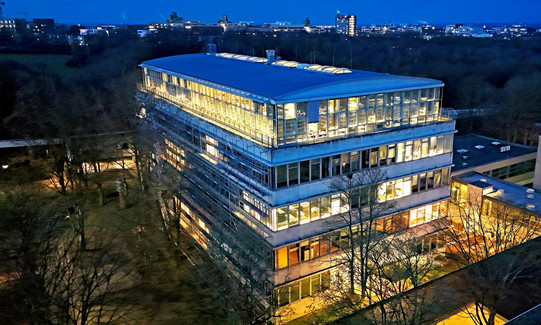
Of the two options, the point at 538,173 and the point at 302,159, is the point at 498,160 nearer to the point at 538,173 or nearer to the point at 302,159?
the point at 538,173

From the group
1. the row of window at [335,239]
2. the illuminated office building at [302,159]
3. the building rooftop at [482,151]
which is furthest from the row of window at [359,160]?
the building rooftop at [482,151]

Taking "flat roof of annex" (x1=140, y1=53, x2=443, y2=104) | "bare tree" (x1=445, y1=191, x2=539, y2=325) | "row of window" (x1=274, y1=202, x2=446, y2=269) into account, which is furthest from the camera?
"row of window" (x1=274, y1=202, x2=446, y2=269)

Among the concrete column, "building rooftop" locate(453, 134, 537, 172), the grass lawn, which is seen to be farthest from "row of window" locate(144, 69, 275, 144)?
the grass lawn

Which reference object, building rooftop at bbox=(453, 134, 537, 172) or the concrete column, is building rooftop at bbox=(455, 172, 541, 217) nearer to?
building rooftop at bbox=(453, 134, 537, 172)

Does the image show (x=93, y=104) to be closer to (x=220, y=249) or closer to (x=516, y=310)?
(x=220, y=249)

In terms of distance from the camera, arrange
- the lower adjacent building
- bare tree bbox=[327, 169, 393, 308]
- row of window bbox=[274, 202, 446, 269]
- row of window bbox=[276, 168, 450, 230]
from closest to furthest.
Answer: bare tree bbox=[327, 169, 393, 308] → row of window bbox=[276, 168, 450, 230] → row of window bbox=[274, 202, 446, 269] → the lower adjacent building

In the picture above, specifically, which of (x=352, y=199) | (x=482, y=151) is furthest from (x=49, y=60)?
(x=482, y=151)

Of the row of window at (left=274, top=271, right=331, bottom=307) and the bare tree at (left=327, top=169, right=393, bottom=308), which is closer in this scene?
the bare tree at (left=327, top=169, right=393, bottom=308)

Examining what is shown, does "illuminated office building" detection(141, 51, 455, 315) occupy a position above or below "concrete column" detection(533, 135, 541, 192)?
above
